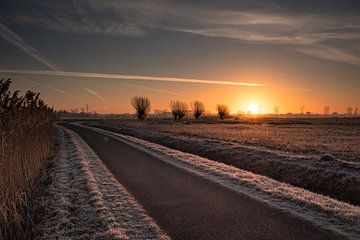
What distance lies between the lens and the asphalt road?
6555mm

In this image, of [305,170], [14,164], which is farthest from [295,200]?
[14,164]

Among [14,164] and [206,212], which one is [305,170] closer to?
[206,212]

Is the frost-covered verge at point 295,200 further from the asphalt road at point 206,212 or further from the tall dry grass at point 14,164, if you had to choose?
the tall dry grass at point 14,164

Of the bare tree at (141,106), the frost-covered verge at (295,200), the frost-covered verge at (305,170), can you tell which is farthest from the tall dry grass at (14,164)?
the bare tree at (141,106)

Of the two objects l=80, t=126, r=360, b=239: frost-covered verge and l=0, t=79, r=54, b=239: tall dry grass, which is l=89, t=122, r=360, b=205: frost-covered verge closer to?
l=80, t=126, r=360, b=239: frost-covered verge

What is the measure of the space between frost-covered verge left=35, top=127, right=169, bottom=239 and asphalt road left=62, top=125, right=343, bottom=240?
0.39 meters

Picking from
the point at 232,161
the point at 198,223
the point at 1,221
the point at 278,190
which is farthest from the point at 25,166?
the point at 232,161

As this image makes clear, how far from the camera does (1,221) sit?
7332 millimetres

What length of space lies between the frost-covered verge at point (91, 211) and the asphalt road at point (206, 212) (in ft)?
1.28

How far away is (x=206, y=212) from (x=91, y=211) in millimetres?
2974

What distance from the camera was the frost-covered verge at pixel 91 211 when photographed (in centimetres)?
678

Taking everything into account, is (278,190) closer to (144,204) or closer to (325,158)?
(144,204)

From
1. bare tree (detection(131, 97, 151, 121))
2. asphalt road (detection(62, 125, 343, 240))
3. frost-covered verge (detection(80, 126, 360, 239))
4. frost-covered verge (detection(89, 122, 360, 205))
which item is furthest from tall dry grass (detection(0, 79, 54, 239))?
bare tree (detection(131, 97, 151, 121))

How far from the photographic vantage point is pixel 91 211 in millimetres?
8305
